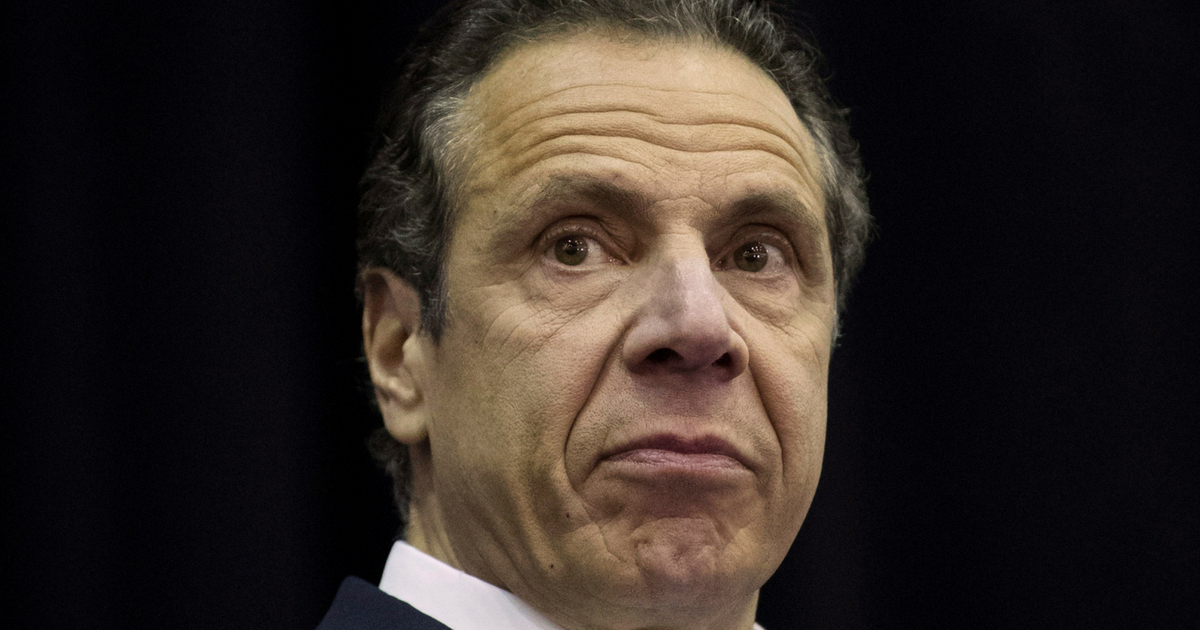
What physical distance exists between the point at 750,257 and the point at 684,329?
243mm

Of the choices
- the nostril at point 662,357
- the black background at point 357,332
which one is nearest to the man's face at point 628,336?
the nostril at point 662,357

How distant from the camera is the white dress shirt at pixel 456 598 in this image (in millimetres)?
1460

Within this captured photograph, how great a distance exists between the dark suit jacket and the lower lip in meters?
0.33

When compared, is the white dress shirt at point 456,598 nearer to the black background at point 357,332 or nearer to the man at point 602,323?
the man at point 602,323

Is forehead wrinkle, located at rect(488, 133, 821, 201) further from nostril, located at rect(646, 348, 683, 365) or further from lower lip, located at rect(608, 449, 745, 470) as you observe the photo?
lower lip, located at rect(608, 449, 745, 470)

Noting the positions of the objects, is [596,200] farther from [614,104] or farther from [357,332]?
[357,332]

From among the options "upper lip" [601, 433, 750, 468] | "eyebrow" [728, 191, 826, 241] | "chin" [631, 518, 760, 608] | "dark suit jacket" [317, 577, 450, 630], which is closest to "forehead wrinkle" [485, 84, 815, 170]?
"eyebrow" [728, 191, 826, 241]

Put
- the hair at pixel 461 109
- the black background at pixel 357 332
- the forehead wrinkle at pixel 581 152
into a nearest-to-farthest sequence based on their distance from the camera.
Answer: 1. the forehead wrinkle at pixel 581 152
2. the hair at pixel 461 109
3. the black background at pixel 357 332

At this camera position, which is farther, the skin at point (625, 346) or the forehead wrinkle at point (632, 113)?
the forehead wrinkle at point (632, 113)

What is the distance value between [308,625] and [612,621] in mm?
889

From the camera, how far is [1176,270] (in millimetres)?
2262

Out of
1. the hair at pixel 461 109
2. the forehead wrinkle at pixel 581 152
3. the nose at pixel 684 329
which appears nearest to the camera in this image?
the nose at pixel 684 329

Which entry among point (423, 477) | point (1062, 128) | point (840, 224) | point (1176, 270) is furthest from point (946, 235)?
point (423, 477)

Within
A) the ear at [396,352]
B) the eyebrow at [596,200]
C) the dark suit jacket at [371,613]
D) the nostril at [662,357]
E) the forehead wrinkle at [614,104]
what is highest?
the forehead wrinkle at [614,104]
